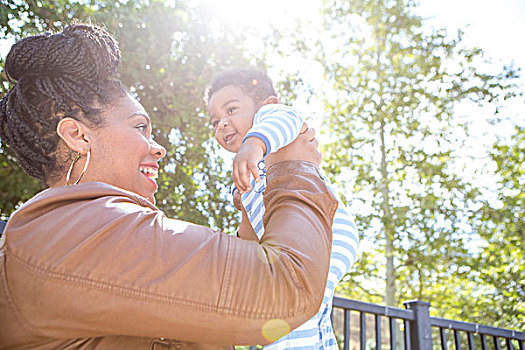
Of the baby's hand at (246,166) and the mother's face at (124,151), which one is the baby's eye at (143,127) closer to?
the mother's face at (124,151)

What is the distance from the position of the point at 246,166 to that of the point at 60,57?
63cm

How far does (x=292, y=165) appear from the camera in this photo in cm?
116

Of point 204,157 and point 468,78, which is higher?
point 468,78

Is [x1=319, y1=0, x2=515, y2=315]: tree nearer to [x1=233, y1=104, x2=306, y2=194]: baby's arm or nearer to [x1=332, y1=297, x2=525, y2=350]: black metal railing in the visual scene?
[x1=332, y1=297, x2=525, y2=350]: black metal railing

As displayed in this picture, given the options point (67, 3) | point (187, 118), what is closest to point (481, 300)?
point (187, 118)

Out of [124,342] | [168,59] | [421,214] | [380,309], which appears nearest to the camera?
[124,342]

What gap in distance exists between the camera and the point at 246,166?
4.22ft

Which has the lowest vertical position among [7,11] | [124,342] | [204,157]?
[124,342]

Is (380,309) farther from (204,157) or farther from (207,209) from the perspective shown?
(204,157)

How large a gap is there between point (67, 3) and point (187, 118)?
1.55 meters

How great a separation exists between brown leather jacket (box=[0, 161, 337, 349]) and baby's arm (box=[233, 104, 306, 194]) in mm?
415

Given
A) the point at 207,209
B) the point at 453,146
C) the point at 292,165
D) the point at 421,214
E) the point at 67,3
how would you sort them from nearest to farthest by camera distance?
1. the point at 292,165
2. the point at 67,3
3. the point at 207,209
4. the point at 421,214
5. the point at 453,146

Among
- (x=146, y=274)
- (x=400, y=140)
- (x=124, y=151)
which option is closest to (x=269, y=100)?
(x=124, y=151)

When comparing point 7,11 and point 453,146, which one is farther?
point 453,146
